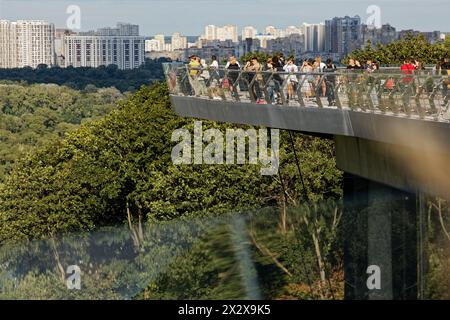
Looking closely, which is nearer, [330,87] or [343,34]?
[330,87]

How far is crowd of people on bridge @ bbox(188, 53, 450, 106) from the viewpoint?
24781mm

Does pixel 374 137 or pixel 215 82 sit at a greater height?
pixel 215 82

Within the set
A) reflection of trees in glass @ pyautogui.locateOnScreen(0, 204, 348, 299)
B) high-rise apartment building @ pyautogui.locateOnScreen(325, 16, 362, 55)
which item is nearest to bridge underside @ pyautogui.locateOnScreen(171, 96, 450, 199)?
reflection of trees in glass @ pyautogui.locateOnScreen(0, 204, 348, 299)

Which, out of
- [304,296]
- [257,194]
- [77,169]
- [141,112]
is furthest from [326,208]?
[77,169]

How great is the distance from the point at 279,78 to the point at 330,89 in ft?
6.52

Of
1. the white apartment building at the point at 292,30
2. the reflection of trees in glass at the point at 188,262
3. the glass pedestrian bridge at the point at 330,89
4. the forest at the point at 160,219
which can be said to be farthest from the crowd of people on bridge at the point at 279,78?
the white apartment building at the point at 292,30

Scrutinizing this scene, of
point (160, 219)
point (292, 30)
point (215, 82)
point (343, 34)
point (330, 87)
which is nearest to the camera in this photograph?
point (330, 87)

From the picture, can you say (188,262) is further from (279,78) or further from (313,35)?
(313,35)

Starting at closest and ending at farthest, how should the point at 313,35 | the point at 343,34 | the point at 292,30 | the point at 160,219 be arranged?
the point at 160,219
the point at 343,34
the point at 313,35
the point at 292,30

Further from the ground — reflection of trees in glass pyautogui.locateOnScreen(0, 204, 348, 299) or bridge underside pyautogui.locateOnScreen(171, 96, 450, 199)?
bridge underside pyautogui.locateOnScreen(171, 96, 450, 199)

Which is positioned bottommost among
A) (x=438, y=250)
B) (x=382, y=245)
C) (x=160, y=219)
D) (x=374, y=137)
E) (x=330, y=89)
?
(x=160, y=219)

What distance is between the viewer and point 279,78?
26.4m

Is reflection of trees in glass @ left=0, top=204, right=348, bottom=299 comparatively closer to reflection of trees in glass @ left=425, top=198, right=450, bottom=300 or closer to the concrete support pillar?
the concrete support pillar

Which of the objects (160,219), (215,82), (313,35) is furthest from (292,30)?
(215,82)
